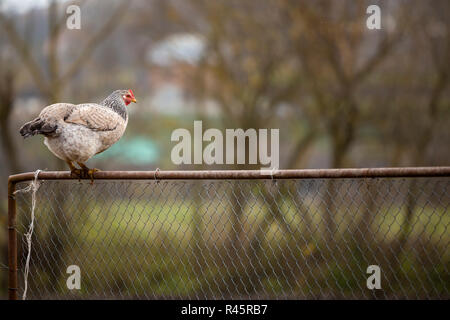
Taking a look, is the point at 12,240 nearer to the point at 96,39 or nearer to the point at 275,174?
the point at 275,174

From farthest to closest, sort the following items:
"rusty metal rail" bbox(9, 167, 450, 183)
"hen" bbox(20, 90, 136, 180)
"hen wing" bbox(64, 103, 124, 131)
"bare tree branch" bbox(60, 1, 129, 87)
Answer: "bare tree branch" bbox(60, 1, 129, 87) → "hen wing" bbox(64, 103, 124, 131) → "hen" bbox(20, 90, 136, 180) → "rusty metal rail" bbox(9, 167, 450, 183)

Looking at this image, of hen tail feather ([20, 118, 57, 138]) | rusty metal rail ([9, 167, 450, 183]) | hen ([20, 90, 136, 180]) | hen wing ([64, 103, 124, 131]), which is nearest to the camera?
rusty metal rail ([9, 167, 450, 183])

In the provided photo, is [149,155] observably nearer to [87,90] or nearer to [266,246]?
[87,90]

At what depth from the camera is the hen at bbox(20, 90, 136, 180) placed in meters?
3.39

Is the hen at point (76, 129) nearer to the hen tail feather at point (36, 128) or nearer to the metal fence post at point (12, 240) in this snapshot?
the hen tail feather at point (36, 128)

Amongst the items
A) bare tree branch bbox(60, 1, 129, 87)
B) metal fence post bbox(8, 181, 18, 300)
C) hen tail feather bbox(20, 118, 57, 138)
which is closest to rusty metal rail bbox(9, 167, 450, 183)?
metal fence post bbox(8, 181, 18, 300)

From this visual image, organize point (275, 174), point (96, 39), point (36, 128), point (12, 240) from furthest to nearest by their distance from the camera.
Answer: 1. point (96, 39)
2. point (12, 240)
3. point (36, 128)
4. point (275, 174)

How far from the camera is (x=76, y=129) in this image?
3475mm

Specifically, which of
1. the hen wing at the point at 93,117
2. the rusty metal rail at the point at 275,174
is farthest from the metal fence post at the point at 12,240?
the hen wing at the point at 93,117

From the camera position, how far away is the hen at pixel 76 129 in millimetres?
3393

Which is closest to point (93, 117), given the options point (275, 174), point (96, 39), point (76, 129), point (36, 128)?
point (76, 129)

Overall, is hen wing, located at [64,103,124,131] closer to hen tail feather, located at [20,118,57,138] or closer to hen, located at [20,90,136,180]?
hen, located at [20,90,136,180]

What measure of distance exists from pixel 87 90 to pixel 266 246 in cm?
390
